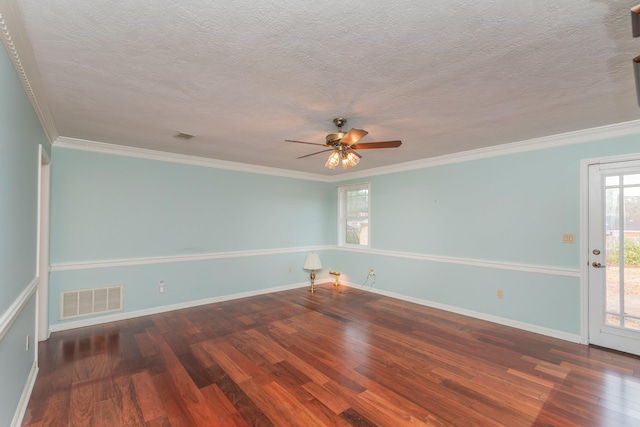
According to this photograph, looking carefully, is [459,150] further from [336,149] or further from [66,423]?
[66,423]

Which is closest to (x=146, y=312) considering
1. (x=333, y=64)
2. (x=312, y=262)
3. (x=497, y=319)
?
(x=312, y=262)

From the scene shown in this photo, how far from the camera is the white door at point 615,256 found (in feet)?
10.2

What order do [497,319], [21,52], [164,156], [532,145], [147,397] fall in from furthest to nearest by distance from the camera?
[164,156] → [497,319] → [532,145] → [147,397] → [21,52]

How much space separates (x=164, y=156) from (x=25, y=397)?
319cm

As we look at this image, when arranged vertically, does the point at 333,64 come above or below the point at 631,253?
above

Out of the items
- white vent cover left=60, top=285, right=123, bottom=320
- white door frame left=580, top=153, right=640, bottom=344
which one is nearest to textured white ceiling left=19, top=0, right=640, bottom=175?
white door frame left=580, top=153, right=640, bottom=344

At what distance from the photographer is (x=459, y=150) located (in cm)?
423

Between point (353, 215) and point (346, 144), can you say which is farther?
point (353, 215)

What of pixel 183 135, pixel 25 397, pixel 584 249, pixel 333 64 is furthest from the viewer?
pixel 183 135

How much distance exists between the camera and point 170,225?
449cm

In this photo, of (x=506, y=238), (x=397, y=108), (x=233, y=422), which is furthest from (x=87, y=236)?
(x=506, y=238)

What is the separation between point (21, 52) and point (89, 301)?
3274 mm

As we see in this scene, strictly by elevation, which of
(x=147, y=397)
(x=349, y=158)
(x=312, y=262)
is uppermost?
(x=349, y=158)

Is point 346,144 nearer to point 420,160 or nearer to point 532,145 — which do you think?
point 420,160
